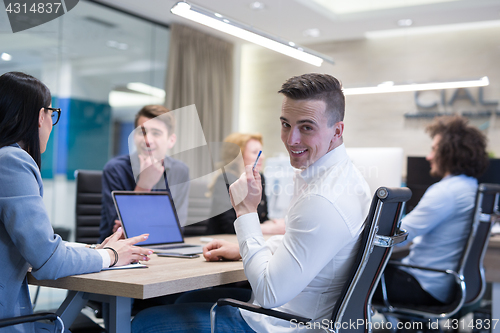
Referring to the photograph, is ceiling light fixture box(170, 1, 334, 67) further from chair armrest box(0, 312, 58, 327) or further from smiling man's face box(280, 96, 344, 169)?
chair armrest box(0, 312, 58, 327)

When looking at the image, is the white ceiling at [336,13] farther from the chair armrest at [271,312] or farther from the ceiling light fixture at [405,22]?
the chair armrest at [271,312]

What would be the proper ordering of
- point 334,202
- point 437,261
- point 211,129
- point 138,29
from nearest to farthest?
point 334,202
point 437,261
point 138,29
point 211,129

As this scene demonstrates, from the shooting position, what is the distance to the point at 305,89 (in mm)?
1492

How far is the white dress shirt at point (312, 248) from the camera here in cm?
131

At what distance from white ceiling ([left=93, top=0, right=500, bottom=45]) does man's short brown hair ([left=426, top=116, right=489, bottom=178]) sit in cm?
219

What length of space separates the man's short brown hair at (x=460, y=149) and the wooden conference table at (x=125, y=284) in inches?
76.9

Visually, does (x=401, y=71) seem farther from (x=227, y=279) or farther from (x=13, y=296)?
(x=13, y=296)

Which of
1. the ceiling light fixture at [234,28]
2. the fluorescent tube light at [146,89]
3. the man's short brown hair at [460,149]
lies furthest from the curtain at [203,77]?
the man's short brown hair at [460,149]

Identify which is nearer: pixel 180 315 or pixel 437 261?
pixel 180 315

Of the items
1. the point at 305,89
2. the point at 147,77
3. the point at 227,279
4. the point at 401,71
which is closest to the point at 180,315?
the point at 227,279

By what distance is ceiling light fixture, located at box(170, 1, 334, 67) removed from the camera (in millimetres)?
2724

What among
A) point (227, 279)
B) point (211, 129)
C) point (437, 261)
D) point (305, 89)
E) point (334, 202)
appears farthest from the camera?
point (211, 129)

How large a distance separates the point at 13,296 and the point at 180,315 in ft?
1.75

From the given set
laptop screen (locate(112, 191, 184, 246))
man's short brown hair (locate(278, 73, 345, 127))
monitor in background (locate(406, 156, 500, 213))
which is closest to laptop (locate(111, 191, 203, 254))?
laptop screen (locate(112, 191, 184, 246))
